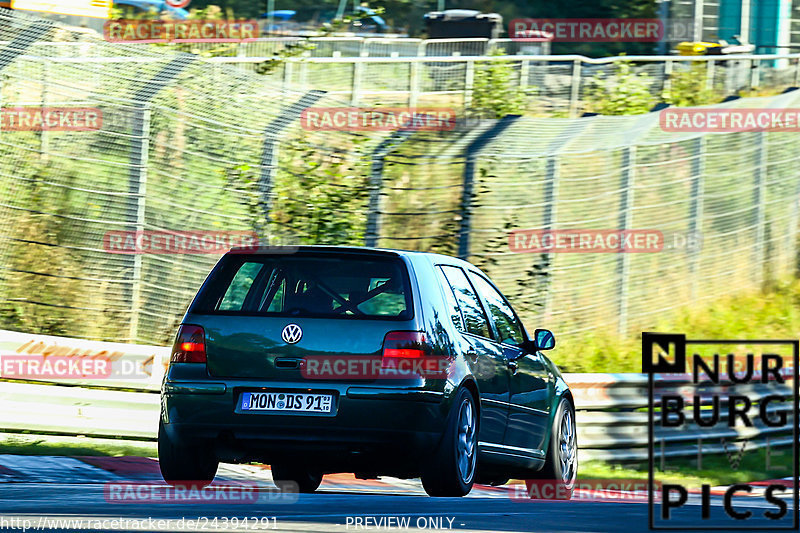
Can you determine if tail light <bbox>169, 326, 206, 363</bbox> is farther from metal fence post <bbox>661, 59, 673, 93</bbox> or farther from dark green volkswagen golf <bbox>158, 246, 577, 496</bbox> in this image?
metal fence post <bbox>661, 59, 673, 93</bbox>

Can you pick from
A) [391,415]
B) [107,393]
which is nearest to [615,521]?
[391,415]

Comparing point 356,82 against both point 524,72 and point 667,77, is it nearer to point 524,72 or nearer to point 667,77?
point 524,72

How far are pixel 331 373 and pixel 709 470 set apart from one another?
661 cm

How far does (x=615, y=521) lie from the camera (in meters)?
7.86

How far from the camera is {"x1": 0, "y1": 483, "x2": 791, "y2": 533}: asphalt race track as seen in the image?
6984 mm

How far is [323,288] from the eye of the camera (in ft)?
27.2

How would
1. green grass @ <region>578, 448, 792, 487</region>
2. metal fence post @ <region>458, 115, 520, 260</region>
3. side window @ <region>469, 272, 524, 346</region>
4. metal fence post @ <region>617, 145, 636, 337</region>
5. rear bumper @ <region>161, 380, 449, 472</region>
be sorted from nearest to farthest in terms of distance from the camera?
1. rear bumper @ <region>161, 380, 449, 472</region>
2. side window @ <region>469, 272, 524, 346</region>
3. green grass @ <region>578, 448, 792, 487</region>
4. metal fence post @ <region>458, 115, 520, 260</region>
5. metal fence post @ <region>617, 145, 636, 337</region>

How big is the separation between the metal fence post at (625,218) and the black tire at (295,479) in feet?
Answer: 26.2

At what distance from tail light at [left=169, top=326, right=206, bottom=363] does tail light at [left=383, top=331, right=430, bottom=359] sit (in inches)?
41.6

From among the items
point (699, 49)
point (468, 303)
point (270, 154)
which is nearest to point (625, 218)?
point (270, 154)

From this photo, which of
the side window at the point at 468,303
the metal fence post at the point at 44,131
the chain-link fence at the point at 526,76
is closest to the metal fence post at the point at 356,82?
the chain-link fence at the point at 526,76

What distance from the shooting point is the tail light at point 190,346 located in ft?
26.4

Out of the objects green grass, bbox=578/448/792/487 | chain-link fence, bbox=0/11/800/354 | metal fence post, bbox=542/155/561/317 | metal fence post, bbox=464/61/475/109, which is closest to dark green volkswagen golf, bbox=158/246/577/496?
green grass, bbox=578/448/792/487

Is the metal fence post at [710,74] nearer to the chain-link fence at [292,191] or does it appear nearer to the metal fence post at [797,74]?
the metal fence post at [797,74]
